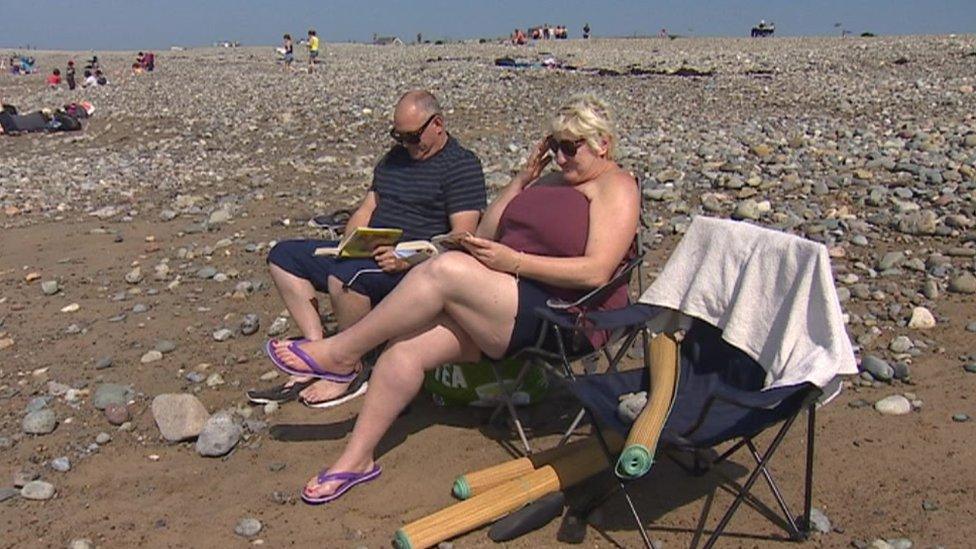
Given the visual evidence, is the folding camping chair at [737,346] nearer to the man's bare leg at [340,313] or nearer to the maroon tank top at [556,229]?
the maroon tank top at [556,229]

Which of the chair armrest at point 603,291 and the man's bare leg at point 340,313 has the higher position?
the chair armrest at point 603,291

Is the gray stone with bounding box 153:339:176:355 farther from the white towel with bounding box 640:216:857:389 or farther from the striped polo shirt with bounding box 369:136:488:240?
the white towel with bounding box 640:216:857:389

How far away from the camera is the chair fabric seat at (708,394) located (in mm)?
2945

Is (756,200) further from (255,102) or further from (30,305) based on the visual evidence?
(255,102)

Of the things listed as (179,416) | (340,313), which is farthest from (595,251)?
(179,416)

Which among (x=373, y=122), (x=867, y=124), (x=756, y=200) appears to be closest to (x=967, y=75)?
(x=867, y=124)

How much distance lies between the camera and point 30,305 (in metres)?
6.32

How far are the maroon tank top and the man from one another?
65 centimetres

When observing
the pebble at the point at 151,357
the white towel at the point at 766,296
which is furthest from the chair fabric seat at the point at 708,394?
the pebble at the point at 151,357

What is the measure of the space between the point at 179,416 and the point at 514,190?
195 cm

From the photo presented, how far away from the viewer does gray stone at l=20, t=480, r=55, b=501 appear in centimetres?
376

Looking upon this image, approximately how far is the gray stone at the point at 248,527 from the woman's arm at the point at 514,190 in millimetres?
1720

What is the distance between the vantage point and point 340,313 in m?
4.47

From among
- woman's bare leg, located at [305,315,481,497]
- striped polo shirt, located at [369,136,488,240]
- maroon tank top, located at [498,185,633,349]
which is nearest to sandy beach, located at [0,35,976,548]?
woman's bare leg, located at [305,315,481,497]
